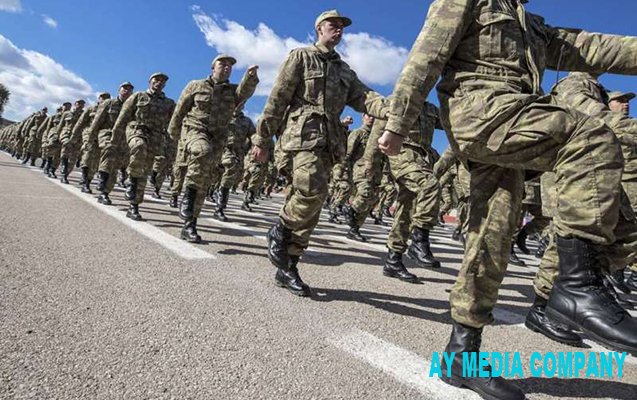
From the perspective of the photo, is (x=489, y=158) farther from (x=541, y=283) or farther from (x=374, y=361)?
(x=541, y=283)

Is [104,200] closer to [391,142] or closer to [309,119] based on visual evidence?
[309,119]

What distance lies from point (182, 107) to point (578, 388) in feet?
18.6

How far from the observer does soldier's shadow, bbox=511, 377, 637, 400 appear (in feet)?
6.09

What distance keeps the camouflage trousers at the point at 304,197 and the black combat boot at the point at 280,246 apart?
0.04 meters

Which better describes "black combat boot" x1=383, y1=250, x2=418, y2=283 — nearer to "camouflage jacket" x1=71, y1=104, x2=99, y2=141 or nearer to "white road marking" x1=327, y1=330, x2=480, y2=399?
"white road marking" x1=327, y1=330, x2=480, y2=399

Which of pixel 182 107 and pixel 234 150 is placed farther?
pixel 234 150

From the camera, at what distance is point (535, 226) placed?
21.3ft

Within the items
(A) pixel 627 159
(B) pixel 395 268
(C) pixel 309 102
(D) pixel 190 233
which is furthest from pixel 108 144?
(A) pixel 627 159

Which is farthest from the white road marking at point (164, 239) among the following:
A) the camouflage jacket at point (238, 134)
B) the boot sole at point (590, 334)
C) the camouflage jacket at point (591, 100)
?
the camouflage jacket at point (238, 134)

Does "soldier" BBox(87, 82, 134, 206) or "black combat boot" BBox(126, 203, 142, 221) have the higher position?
"soldier" BBox(87, 82, 134, 206)

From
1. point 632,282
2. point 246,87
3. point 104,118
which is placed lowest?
point 632,282

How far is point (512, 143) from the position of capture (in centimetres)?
176

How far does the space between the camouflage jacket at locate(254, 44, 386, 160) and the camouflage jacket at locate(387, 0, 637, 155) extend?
4.79ft

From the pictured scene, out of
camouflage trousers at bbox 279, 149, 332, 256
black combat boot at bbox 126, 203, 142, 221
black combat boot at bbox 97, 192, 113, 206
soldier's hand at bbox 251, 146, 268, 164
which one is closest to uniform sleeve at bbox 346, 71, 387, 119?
camouflage trousers at bbox 279, 149, 332, 256
